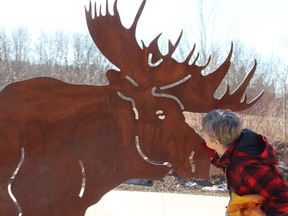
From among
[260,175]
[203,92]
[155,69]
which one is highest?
[155,69]

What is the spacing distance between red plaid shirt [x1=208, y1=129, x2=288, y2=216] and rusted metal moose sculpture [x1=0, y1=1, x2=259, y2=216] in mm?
830

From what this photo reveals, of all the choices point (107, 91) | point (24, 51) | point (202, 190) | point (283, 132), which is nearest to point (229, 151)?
point (107, 91)

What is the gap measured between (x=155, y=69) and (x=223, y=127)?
0.98 m

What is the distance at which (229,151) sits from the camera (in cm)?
215

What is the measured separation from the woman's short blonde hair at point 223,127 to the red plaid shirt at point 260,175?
0.15 ft

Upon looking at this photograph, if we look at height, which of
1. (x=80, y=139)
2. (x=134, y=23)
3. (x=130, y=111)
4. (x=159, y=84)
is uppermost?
(x=134, y=23)

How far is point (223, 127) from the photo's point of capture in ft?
7.00

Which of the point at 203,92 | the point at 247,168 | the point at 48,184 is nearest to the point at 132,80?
the point at 203,92

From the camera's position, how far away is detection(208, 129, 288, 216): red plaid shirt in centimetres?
203

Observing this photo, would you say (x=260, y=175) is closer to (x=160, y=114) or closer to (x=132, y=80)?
(x=160, y=114)

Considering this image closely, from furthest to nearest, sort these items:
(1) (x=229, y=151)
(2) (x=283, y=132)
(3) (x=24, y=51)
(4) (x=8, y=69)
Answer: (3) (x=24, y=51)
(4) (x=8, y=69)
(2) (x=283, y=132)
(1) (x=229, y=151)

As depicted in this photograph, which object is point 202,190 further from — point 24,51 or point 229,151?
point 24,51

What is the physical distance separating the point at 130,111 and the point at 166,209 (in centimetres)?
237

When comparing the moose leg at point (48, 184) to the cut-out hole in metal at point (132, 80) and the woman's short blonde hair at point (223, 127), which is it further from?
the woman's short blonde hair at point (223, 127)
